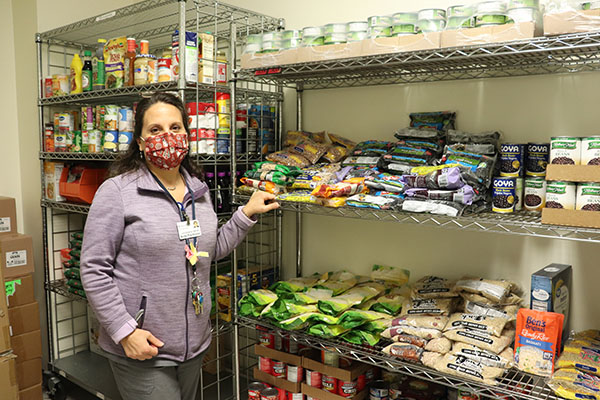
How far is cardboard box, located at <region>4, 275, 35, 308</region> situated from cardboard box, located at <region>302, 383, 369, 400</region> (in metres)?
1.75

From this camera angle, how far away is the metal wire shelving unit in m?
2.44

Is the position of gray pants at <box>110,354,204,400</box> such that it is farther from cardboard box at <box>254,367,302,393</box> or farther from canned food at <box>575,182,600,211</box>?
canned food at <box>575,182,600,211</box>

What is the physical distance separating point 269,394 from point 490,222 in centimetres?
130

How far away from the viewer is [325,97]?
8.40ft

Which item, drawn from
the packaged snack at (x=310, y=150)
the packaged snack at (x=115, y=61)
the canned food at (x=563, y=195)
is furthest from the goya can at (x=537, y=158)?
the packaged snack at (x=115, y=61)

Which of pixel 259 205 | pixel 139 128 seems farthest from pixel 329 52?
pixel 139 128

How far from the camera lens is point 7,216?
296 centimetres

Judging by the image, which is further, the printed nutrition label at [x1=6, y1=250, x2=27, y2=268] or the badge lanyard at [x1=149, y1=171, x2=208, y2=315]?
the printed nutrition label at [x1=6, y1=250, x2=27, y2=268]

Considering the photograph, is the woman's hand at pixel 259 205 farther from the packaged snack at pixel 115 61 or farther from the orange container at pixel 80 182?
the orange container at pixel 80 182

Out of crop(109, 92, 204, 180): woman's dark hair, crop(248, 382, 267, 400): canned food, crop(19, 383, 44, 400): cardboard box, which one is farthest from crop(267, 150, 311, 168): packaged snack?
crop(19, 383, 44, 400): cardboard box

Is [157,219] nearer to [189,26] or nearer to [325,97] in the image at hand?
[325,97]

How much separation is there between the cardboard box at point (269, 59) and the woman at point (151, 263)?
0.43m

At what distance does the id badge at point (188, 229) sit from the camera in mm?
1788

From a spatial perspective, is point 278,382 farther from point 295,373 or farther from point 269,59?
point 269,59
